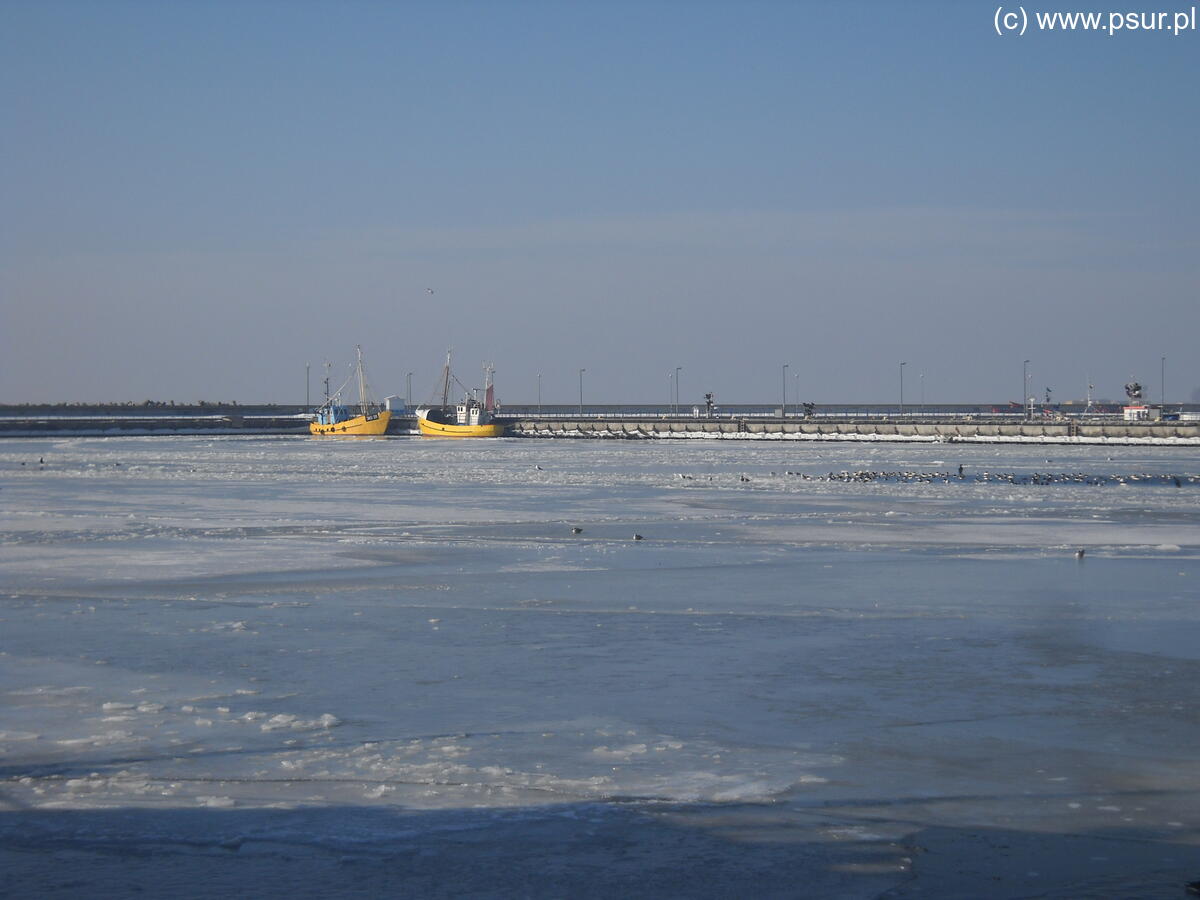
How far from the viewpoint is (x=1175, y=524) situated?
28.3m

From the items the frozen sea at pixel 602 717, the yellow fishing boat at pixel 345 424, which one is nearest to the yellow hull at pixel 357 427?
the yellow fishing boat at pixel 345 424

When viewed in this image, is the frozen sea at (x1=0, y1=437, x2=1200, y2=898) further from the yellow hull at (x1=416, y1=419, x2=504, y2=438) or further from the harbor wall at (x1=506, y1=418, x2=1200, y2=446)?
the yellow hull at (x1=416, y1=419, x2=504, y2=438)

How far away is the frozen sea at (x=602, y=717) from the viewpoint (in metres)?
7.27

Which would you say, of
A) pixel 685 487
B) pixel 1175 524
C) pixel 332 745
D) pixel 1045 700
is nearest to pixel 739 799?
pixel 332 745

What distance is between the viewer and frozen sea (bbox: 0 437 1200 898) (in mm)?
7266

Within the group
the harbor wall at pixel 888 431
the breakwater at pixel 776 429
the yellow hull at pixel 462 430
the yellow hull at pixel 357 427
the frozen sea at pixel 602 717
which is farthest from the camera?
the yellow hull at pixel 357 427

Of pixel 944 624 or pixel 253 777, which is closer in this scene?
pixel 253 777

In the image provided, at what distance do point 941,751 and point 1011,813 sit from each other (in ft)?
4.65

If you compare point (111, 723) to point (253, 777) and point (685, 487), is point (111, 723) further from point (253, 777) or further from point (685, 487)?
point (685, 487)

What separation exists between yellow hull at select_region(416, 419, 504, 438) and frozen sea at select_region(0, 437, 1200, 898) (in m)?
102

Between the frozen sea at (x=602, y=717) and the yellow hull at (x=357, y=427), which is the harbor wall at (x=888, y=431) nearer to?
the yellow hull at (x=357, y=427)

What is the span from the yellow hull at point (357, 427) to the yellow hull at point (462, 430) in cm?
779

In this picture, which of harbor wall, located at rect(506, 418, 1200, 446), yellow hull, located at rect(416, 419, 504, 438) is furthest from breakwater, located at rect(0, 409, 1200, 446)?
yellow hull, located at rect(416, 419, 504, 438)

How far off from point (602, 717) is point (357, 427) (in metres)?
130
